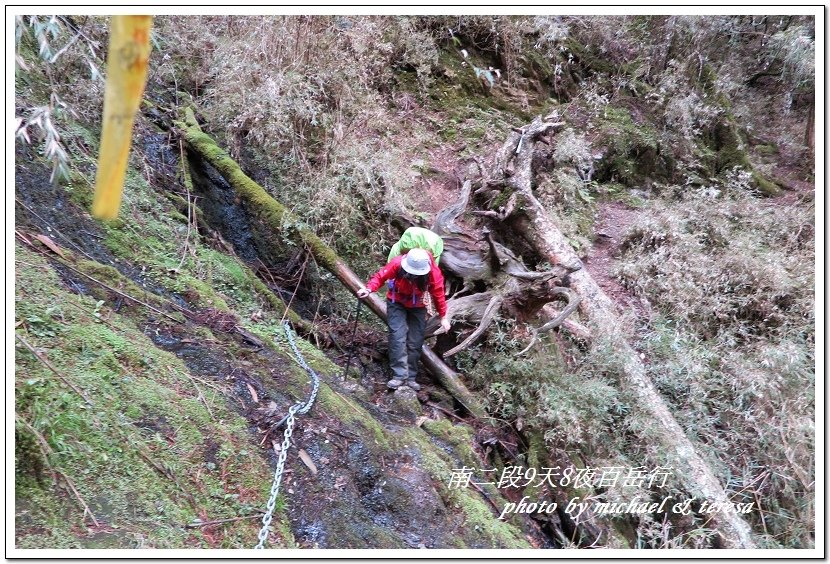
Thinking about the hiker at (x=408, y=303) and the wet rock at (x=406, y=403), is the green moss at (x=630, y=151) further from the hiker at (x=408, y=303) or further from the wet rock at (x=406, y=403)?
the wet rock at (x=406, y=403)

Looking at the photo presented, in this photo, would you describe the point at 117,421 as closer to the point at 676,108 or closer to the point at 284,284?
the point at 284,284

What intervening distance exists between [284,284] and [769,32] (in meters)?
7.59

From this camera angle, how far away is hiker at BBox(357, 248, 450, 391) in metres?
4.18

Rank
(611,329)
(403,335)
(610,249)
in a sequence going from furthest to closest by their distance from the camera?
(610,249) → (611,329) → (403,335)

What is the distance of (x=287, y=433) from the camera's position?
3.03 m

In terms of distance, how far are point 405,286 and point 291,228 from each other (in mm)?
1453

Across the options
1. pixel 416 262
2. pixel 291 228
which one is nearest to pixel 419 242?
pixel 416 262

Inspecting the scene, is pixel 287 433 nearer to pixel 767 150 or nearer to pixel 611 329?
pixel 611 329

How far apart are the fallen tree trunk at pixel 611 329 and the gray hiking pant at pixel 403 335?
142 centimetres

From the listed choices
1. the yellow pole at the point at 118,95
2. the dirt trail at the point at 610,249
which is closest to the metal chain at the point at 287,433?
the yellow pole at the point at 118,95

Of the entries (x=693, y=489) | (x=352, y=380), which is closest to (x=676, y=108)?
(x=693, y=489)

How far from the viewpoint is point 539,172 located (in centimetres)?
770

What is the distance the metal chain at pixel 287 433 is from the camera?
8.52 ft

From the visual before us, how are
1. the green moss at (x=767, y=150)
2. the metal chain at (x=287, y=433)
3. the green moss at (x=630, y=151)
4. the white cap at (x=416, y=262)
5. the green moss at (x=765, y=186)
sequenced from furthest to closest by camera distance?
the green moss at (x=767, y=150), the green moss at (x=630, y=151), the green moss at (x=765, y=186), the white cap at (x=416, y=262), the metal chain at (x=287, y=433)
